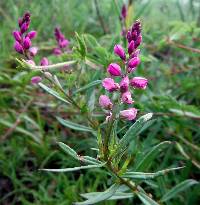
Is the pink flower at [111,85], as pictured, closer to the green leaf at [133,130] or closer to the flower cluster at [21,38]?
the green leaf at [133,130]

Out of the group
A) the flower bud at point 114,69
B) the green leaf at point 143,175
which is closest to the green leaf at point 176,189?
the green leaf at point 143,175

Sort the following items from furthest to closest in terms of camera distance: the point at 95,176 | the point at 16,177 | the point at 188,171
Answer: the point at 16,177 → the point at 95,176 → the point at 188,171

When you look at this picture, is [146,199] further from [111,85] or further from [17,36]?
[17,36]

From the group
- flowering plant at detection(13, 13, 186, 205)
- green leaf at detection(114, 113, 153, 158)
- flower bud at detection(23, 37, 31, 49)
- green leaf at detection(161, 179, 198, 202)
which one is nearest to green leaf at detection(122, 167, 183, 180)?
flowering plant at detection(13, 13, 186, 205)

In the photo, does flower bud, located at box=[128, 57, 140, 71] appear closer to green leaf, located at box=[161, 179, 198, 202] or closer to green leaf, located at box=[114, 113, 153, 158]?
green leaf, located at box=[114, 113, 153, 158]

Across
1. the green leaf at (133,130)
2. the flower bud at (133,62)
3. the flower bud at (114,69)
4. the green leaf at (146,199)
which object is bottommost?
the green leaf at (146,199)

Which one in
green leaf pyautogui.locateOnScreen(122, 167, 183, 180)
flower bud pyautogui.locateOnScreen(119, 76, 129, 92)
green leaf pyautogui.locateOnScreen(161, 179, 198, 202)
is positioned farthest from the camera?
green leaf pyautogui.locateOnScreen(161, 179, 198, 202)

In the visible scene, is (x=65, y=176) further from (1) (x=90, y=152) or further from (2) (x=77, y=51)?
(2) (x=77, y=51)

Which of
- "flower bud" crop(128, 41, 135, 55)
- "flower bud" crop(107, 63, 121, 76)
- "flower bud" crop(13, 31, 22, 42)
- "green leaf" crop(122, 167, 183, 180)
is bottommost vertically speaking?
"green leaf" crop(122, 167, 183, 180)

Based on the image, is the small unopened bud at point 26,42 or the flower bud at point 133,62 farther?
the small unopened bud at point 26,42

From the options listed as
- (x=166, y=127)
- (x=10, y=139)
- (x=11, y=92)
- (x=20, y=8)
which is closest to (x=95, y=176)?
(x=166, y=127)

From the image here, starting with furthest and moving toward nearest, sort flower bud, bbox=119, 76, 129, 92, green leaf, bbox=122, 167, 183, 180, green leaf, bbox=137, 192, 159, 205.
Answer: green leaf, bbox=137, 192, 159, 205, green leaf, bbox=122, 167, 183, 180, flower bud, bbox=119, 76, 129, 92
